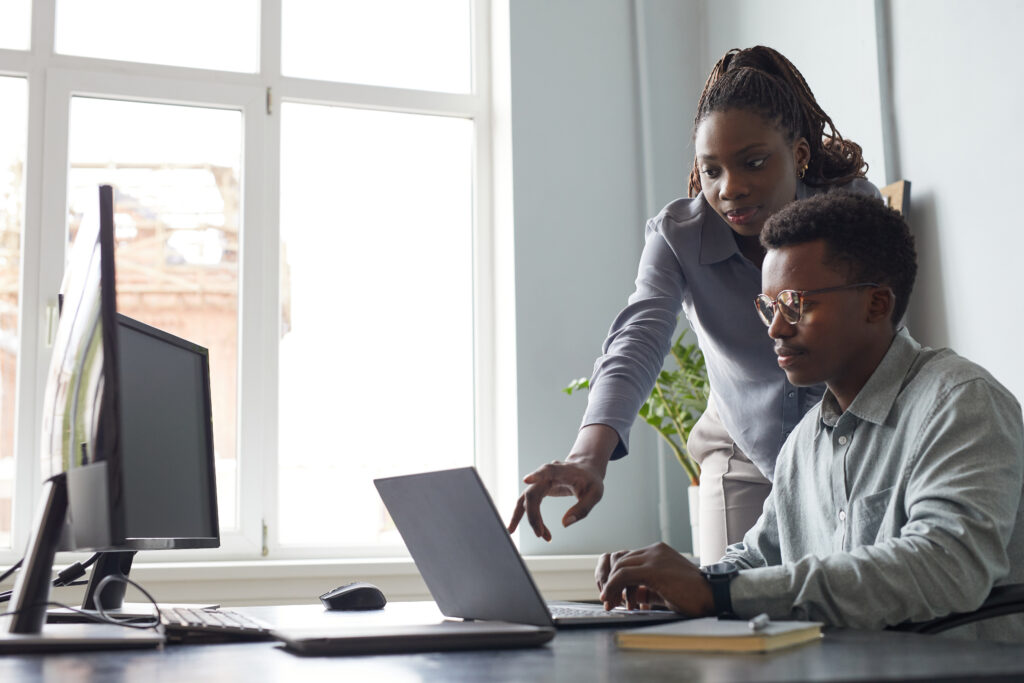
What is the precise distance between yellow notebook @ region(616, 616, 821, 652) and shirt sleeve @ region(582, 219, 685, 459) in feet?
2.49

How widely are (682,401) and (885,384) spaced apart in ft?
6.02

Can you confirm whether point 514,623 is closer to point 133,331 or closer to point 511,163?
point 133,331

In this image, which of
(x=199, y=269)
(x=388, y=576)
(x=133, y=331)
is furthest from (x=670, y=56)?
(x=133, y=331)

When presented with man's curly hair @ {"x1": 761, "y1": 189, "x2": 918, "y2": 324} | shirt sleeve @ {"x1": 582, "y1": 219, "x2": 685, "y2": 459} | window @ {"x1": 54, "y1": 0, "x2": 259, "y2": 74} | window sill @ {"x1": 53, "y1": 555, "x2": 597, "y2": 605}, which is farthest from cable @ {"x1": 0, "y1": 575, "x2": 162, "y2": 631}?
window @ {"x1": 54, "y1": 0, "x2": 259, "y2": 74}

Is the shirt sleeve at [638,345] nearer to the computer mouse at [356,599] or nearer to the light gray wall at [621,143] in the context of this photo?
the computer mouse at [356,599]

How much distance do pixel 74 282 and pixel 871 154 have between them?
7.10ft

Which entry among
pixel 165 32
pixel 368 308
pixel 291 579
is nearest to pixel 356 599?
pixel 291 579

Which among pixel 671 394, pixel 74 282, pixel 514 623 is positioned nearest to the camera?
pixel 514 623

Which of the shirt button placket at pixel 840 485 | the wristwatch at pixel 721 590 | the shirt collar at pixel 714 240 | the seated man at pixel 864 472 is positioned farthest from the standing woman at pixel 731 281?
the wristwatch at pixel 721 590

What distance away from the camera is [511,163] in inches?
139

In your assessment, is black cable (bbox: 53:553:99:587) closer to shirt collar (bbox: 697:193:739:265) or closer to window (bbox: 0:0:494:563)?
shirt collar (bbox: 697:193:739:265)

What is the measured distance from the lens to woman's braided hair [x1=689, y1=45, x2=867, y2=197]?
5.80 feet

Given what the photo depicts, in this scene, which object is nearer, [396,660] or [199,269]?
[396,660]

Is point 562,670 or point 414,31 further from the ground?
point 414,31
